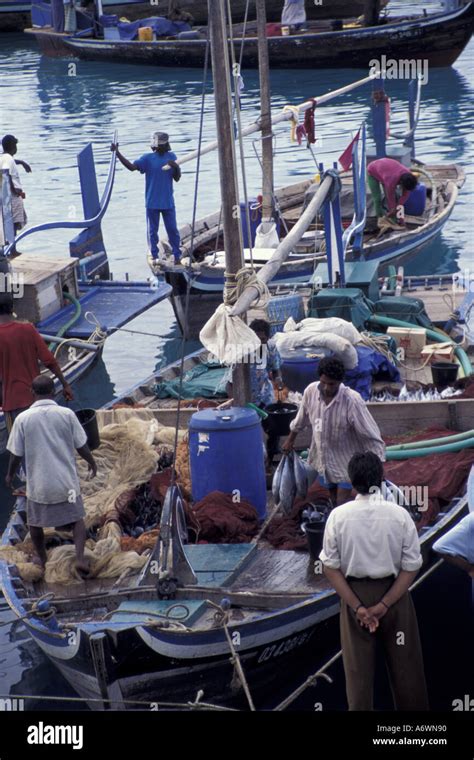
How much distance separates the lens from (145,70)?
4053cm

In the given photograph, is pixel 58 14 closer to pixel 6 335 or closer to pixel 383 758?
pixel 6 335

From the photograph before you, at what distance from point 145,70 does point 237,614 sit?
115 ft

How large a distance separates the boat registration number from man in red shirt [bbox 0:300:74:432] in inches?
140

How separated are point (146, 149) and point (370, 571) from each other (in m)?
23.0

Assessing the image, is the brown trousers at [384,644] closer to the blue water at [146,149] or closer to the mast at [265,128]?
the blue water at [146,149]

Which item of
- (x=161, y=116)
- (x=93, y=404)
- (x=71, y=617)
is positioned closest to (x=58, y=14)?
(x=161, y=116)

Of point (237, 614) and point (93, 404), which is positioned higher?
point (237, 614)

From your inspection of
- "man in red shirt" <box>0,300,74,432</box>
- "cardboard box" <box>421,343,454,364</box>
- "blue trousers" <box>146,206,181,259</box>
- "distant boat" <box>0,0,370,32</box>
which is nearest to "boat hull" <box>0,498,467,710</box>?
"man in red shirt" <box>0,300,74,432</box>

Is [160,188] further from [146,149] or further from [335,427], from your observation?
[146,149]

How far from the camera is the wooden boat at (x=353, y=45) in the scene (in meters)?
35.8

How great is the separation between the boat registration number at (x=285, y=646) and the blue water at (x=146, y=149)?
56cm

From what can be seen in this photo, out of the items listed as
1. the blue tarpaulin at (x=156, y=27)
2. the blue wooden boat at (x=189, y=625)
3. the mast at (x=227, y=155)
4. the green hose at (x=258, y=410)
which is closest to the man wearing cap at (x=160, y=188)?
the green hose at (x=258, y=410)

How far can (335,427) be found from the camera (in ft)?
27.0

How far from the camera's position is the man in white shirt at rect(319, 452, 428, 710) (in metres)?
6.46
